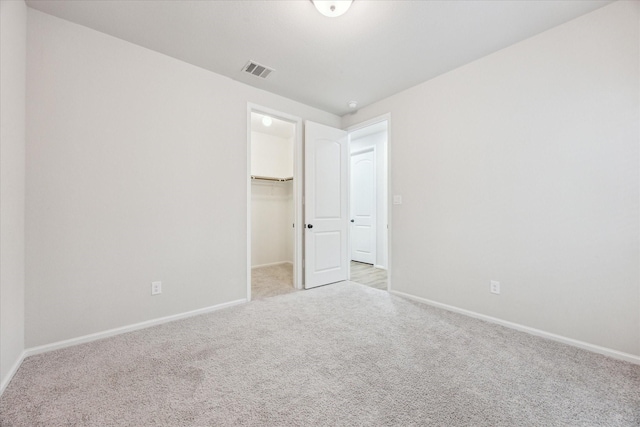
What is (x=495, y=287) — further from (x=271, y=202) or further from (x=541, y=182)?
(x=271, y=202)

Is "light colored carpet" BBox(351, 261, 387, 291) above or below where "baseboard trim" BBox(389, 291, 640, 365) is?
below

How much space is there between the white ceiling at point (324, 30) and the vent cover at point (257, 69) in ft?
0.21

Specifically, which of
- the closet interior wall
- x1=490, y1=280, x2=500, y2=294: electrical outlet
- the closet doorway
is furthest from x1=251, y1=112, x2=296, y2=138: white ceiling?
x1=490, y1=280, x2=500, y2=294: electrical outlet

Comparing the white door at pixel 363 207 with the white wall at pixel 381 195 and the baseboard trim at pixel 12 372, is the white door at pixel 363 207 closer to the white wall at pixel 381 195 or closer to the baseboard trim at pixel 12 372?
the white wall at pixel 381 195

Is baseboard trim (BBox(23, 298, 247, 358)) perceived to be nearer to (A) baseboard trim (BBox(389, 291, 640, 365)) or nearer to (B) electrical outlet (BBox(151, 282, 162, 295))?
(B) electrical outlet (BBox(151, 282, 162, 295))

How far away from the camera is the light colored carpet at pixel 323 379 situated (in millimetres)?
1313

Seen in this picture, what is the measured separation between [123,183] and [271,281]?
91.6 inches

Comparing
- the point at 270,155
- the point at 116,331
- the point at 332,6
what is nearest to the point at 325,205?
the point at 270,155

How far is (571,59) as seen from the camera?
2.02 m

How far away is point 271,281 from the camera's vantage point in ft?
12.7

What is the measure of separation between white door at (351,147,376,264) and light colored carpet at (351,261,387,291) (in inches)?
11.6

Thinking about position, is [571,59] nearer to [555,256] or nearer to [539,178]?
[539,178]

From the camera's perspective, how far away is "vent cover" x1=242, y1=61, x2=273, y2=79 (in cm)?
263

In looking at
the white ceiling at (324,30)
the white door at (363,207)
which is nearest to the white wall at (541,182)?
the white ceiling at (324,30)
